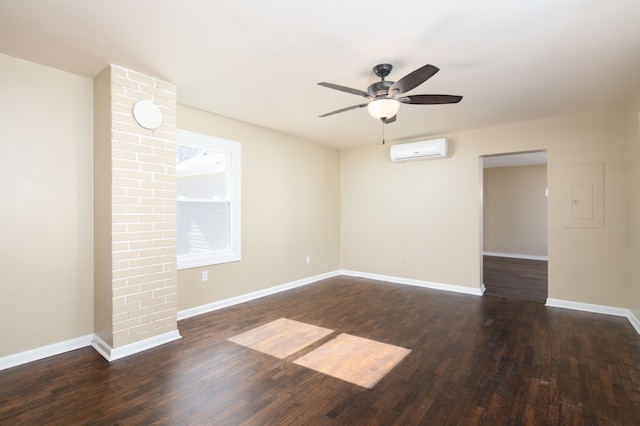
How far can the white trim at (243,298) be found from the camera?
12.1 feet

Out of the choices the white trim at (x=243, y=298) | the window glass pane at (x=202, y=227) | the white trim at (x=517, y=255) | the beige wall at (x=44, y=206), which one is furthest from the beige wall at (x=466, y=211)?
the white trim at (x=517, y=255)

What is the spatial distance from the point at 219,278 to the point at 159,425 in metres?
2.26

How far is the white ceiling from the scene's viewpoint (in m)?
1.91

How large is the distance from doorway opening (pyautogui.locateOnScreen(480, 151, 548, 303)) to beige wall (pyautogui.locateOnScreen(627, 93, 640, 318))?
11.6ft

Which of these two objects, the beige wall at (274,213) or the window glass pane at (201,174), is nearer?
the window glass pane at (201,174)

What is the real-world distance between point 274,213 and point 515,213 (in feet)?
22.9

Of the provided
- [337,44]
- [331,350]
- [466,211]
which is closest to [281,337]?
[331,350]

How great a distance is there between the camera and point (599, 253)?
384cm

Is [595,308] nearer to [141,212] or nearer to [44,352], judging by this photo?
[141,212]

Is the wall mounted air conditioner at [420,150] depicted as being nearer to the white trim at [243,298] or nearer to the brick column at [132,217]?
the white trim at [243,298]

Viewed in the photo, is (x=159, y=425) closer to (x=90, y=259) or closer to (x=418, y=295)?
(x=90, y=259)

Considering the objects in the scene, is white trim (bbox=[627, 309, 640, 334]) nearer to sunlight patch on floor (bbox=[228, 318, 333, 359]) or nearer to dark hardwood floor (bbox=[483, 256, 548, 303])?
dark hardwood floor (bbox=[483, 256, 548, 303])

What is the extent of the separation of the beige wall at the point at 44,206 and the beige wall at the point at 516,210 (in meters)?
8.65

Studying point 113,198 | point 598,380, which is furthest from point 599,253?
point 113,198
